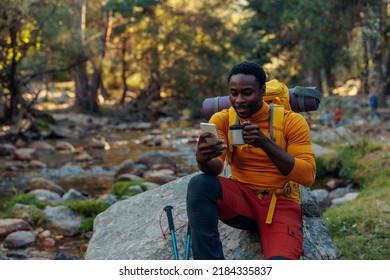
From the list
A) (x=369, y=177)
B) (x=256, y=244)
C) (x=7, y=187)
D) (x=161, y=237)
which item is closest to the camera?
(x=256, y=244)

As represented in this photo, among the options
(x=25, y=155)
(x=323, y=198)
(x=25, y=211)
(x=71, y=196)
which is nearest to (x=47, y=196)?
(x=71, y=196)

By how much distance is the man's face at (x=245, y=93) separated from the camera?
13.9 ft

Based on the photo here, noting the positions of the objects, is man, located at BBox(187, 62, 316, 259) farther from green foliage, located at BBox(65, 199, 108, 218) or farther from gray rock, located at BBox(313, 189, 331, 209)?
gray rock, located at BBox(313, 189, 331, 209)

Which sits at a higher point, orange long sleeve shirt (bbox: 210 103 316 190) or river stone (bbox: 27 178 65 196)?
orange long sleeve shirt (bbox: 210 103 316 190)

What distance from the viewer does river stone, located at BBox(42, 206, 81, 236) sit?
31.3 feet

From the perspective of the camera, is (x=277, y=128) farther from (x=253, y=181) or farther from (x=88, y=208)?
(x=88, y=208)

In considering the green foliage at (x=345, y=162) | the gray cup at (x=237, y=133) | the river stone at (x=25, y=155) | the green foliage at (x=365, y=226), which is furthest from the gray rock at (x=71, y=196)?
the gray cup at (x=237, y=133)

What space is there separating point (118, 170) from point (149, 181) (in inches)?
61.8

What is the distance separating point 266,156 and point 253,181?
24 centimetres

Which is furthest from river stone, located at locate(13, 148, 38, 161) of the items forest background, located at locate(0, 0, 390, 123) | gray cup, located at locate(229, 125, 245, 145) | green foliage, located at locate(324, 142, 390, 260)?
gray cup, located at locate(229, 125, 245, 145)

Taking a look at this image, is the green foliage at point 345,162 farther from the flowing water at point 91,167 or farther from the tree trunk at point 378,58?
the flowing water at point 91,167

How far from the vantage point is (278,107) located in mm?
4406
